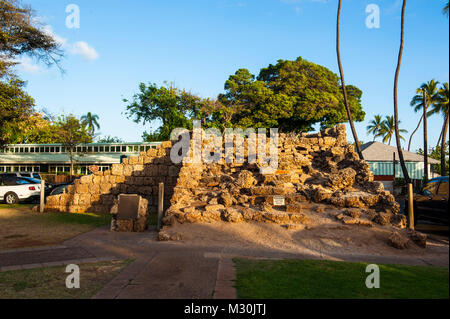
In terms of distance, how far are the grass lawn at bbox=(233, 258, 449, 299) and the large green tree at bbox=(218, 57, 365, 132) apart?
27.2 meters

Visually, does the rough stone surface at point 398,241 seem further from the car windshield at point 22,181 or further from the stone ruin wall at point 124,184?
the car windshield at point 22,181

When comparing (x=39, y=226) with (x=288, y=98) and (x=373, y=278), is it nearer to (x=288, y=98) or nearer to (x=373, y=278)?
(x=373, y=278)

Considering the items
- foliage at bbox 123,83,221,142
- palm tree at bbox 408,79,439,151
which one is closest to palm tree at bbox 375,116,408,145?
palm tree at bbox 408,79,439,151

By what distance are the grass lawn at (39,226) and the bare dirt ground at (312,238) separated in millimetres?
3633

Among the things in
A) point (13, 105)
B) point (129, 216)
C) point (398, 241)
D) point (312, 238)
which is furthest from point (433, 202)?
point (13, 105)

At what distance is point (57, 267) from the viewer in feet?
21.8

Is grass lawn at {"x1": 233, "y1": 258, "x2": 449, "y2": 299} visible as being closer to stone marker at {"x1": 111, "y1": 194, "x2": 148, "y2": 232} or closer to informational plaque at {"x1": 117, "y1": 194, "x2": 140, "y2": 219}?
stone marker at {"x1": 111, "y1": 194, "x2": 148, "y2": 232}

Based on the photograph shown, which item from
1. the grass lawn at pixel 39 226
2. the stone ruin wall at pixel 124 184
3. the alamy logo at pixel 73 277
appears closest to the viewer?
the alamy logo at pixel 73 277

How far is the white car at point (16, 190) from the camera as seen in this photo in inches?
741

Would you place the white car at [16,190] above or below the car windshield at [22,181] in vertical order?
below

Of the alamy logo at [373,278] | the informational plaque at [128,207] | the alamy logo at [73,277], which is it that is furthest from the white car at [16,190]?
the alamy logo at [373,278]

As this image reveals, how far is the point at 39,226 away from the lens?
12.0 m
